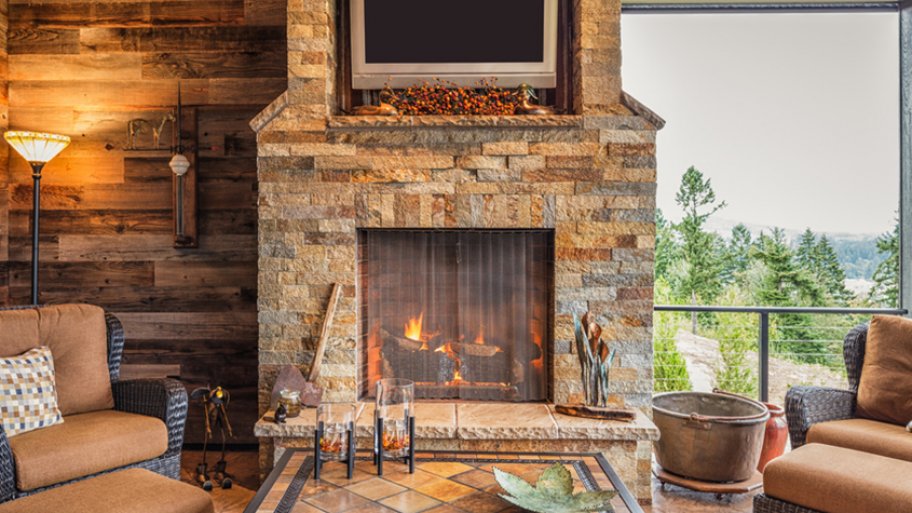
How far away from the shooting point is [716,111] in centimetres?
454

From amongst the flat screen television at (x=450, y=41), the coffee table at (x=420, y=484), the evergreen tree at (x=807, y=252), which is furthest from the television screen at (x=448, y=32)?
the evergreen tree at (x=807, y=252)

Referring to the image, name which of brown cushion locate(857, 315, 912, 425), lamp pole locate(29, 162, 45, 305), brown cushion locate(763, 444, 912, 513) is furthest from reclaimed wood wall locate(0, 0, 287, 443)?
brown cushion locate(857, 315, 912, 425)

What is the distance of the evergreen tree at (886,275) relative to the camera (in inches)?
172

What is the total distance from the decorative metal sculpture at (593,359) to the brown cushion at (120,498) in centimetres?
173

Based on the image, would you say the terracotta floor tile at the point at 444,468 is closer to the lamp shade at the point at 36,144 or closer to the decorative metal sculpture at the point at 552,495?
the decorative metal sculpture at the point at 552,495

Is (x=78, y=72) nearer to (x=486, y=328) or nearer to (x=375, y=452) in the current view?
(x=486, y=328)

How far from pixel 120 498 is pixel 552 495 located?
51.6 inches

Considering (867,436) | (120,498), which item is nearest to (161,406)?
(120,498)

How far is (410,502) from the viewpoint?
6.11ft

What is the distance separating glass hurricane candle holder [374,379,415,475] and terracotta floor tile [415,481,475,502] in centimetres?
14

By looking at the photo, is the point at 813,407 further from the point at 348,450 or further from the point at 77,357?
the point at 77,357

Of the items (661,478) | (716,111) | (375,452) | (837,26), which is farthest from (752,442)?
(837,26)

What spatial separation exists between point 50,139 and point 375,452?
8.97ft

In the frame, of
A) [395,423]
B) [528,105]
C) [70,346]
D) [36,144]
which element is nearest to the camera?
[395,423]
